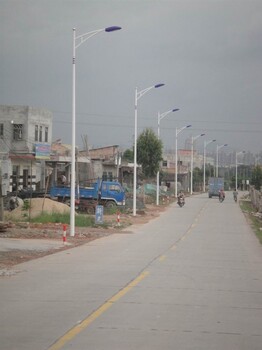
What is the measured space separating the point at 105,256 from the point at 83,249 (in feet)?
7.66

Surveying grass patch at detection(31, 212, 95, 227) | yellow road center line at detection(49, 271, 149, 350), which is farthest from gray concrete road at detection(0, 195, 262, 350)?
grass patch at detection(31, 212, 95, 227)

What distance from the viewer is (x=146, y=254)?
19.1 meters

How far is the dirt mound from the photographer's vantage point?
1309 inches

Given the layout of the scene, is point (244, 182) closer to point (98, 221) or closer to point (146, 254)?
point (98, 221)

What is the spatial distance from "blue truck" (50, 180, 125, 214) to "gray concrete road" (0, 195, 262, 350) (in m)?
22.6

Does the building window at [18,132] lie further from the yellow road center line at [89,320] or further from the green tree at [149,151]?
the yellow road center line at [89,320]

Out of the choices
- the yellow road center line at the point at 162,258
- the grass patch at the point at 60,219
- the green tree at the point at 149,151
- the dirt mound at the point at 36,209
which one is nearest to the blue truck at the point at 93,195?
the dirt mound at the point at 36,209

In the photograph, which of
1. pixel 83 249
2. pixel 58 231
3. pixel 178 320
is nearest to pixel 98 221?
pixel 58 231

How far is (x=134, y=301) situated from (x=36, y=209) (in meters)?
25.7

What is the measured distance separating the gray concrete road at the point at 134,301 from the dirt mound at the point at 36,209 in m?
14.0

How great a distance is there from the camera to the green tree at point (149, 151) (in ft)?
203

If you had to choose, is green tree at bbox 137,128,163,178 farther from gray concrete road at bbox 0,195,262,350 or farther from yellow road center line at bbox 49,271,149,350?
yellow road center line at bbox 49,271,149,350

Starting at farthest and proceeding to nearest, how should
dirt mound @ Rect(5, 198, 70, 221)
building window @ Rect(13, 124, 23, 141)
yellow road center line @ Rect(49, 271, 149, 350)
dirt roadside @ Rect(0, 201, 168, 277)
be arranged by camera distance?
building window @ Rect(13, 124, 23, 141) → dirt mound @ Rect(5, 198, 70, 221) → dirt roadside @ Rect(0, 201, 168, 277) → yellow road center line @ Rect(49, 271, 149, 350)

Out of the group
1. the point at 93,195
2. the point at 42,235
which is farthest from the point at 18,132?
the point at 42,235
